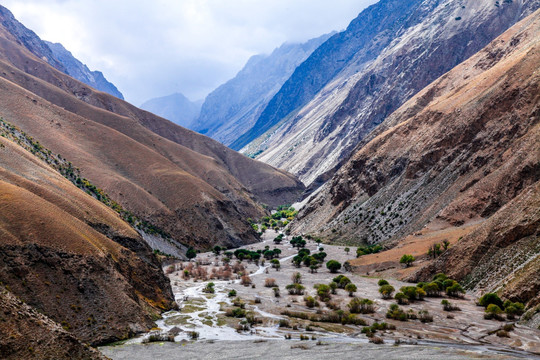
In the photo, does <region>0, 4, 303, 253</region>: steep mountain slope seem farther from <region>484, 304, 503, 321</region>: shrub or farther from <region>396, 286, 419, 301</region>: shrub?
<region>484, 304, 503, 321</region>: shrub

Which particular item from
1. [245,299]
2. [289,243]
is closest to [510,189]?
[245,299]

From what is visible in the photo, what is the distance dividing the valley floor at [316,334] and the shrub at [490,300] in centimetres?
82

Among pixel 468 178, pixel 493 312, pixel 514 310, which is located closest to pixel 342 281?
pixel 493 312

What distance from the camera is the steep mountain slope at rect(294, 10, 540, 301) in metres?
55.3

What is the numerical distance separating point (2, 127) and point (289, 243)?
81505 millimetres

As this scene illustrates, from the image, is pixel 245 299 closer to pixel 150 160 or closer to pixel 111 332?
pixel 111 332

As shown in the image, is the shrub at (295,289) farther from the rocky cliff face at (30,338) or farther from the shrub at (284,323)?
the rocky cliff face at (30,338)

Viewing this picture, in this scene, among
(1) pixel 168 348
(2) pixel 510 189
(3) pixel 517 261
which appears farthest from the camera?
(2) pixel 510 189


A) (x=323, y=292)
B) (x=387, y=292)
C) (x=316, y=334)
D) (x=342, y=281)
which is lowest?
(x=316, y=334)

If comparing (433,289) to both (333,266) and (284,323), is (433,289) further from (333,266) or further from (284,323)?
(333,266)

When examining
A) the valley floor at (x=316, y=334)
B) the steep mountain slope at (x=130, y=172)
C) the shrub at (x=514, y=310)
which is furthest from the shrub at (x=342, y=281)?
the steep mountain slope at (x=130, y=172)

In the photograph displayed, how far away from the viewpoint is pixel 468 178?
91.6m

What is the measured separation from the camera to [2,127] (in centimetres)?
10119

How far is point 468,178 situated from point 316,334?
60.5m
